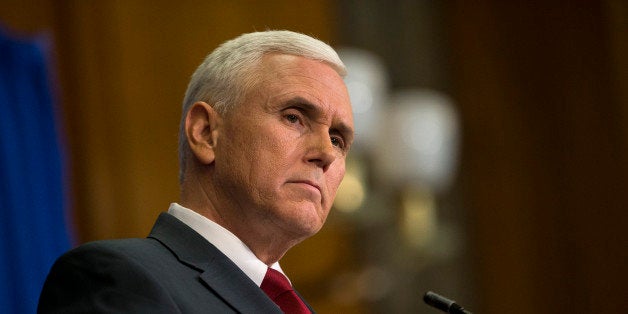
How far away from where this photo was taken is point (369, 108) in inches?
195

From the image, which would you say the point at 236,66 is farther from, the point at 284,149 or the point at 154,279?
the point at 154,279

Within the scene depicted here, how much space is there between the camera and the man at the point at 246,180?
179cm

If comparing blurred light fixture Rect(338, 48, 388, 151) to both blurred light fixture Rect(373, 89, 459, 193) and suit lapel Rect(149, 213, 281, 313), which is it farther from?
suit lapel Rect(149, 213, 281, 313)

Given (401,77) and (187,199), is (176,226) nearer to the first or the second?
(187,199)

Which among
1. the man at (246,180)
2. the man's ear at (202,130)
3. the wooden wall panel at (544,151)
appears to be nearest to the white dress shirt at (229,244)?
the man at (246,180)

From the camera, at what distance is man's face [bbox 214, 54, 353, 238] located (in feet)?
6.63

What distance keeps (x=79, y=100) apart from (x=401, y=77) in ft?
8.24

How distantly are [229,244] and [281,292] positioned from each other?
17 centimetres

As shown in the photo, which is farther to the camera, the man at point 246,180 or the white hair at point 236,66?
the white hair at point 236,66

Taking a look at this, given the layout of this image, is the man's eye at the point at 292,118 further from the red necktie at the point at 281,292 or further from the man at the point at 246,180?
the red necktie at the point at 281,292

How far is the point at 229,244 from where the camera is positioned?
2006 millimetres

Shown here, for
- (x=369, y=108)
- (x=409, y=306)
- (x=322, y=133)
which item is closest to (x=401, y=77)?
(x=369, y=108)

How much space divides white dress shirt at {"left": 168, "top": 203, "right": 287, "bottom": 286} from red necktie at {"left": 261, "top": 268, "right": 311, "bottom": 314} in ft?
0.06

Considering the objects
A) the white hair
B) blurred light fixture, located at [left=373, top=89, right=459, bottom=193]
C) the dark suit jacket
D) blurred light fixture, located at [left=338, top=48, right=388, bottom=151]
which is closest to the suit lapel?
the dark suit jacket
